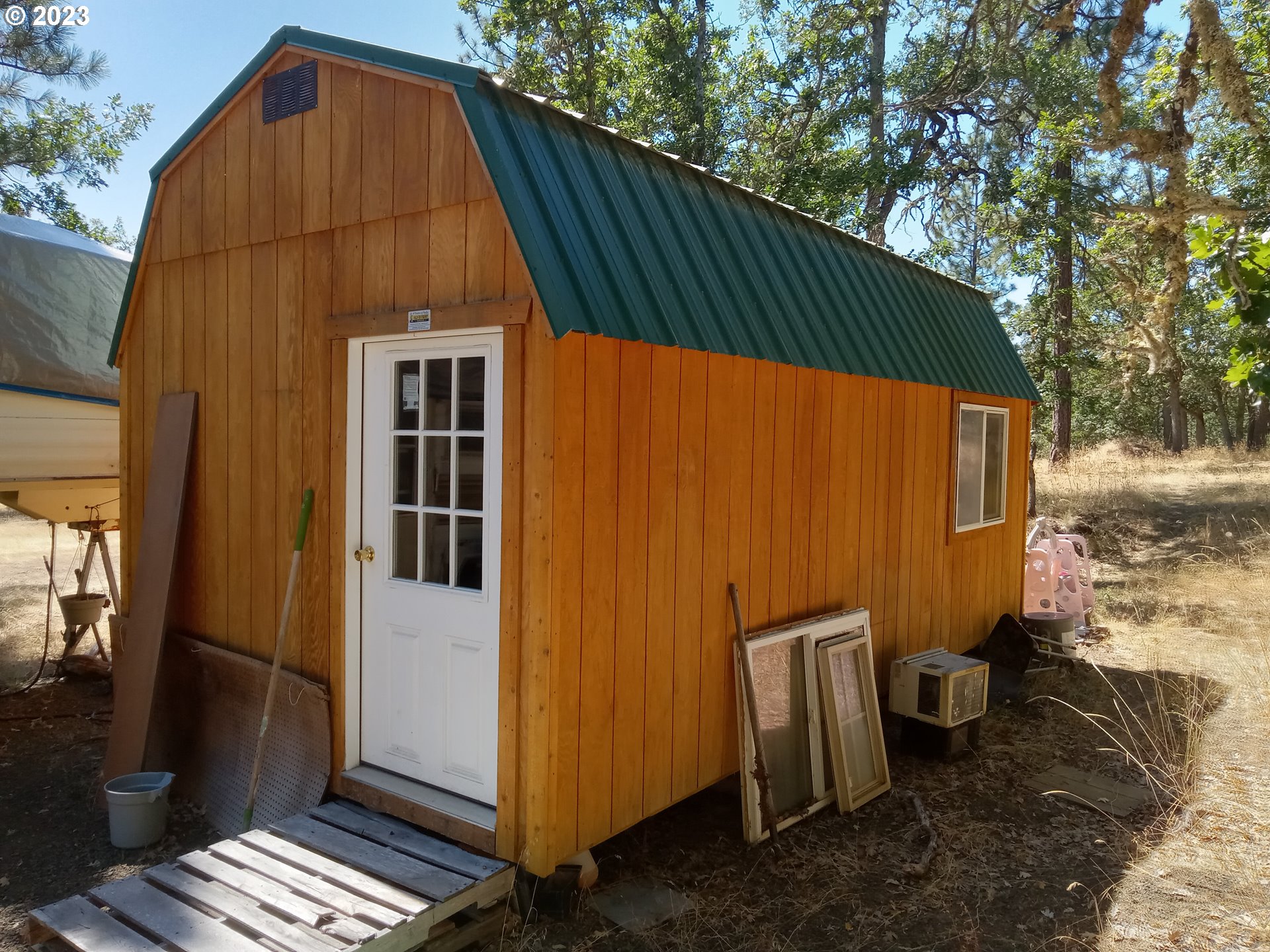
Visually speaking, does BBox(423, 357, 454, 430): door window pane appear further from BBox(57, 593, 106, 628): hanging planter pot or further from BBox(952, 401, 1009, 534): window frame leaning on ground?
BBox(57, 593, 106, 628): hanging planter pot

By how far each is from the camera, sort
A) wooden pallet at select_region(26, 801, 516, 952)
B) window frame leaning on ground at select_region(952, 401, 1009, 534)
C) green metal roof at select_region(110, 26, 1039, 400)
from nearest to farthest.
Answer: wooden pallet at select_region(26, 801, 516, 952)
green metal roof at select_region(110, 26, 1039, 400)
window frame leaning on ground at select_region(952, 401, 1009, 534)

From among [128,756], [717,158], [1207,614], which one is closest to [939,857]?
[128,756]

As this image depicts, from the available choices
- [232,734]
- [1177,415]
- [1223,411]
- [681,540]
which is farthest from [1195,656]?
[1223,411]

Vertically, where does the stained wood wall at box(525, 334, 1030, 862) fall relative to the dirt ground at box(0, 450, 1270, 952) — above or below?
above

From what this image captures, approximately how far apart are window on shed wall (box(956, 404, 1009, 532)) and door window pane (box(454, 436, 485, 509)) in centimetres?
412

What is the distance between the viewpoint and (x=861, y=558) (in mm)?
5164

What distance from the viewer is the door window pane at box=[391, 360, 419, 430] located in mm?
3670

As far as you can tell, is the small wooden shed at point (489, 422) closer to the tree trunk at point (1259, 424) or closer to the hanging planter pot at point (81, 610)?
the hanging planter pot at point (81, 610)

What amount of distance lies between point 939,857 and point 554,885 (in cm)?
185

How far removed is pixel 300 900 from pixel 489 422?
71.8 inches

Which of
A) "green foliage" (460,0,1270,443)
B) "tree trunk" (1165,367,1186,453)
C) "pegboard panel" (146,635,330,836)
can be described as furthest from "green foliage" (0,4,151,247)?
"tree trunk" (1165,367,1186,453)

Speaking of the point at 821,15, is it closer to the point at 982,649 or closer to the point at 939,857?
the point at 982,649

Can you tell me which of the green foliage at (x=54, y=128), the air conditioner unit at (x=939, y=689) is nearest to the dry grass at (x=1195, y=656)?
the air conditioner unit at (x=939, y=689)

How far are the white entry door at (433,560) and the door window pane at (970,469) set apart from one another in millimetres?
4185
